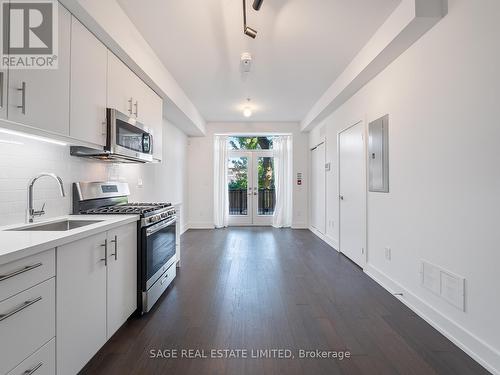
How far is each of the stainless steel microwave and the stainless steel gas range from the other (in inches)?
12.7

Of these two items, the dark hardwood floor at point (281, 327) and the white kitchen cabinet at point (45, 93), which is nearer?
the white kitchen cabinet at point (45, 93)

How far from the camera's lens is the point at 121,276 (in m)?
1.94

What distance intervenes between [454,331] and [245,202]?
532 cm

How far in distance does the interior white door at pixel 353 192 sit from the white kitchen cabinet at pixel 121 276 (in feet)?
9.01

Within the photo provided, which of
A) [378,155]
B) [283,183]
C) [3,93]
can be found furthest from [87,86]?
[283,183]

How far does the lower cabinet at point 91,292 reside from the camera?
1344 millimetres

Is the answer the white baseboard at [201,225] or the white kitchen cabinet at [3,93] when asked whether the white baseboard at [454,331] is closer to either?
the white kitchen cabinet at [3,93]

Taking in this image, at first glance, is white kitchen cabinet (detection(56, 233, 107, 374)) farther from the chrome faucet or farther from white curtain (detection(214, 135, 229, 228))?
white curtain (detection(214, 135, 229, 228))

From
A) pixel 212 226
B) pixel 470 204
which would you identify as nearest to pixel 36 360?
pixel 470 204

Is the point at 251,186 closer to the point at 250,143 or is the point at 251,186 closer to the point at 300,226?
the point at 250,143

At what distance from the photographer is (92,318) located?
62.3 inches

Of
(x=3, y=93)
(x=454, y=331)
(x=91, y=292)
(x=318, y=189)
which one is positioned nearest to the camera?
(x=3, y=93)

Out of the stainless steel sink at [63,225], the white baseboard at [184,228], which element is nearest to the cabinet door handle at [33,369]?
the stainless steel sink at [63,225]

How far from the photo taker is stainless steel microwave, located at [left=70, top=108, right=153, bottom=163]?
2.20m
